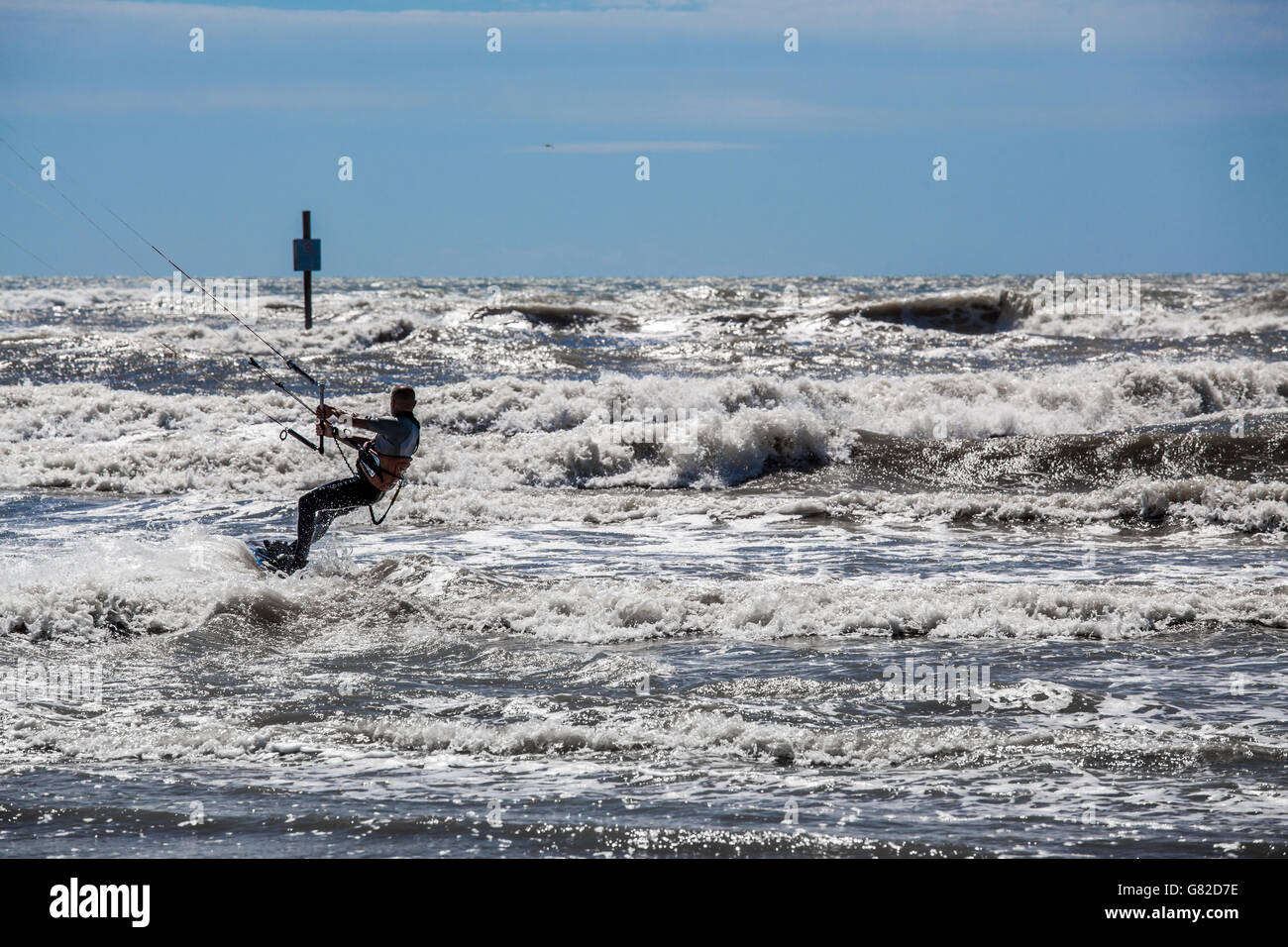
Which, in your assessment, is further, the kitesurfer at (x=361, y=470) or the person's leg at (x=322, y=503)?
the person's leg at (x=322, y=503)

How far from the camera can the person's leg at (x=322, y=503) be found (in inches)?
446

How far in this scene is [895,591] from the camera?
10.3m

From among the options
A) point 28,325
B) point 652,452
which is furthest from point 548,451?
point 28,325

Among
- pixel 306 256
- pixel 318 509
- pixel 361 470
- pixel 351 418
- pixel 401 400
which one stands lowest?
pixel 318 509

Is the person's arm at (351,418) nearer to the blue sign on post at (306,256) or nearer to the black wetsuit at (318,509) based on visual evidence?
the black wetsuit at (318,509)

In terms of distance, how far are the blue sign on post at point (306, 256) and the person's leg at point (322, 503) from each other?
25.2m

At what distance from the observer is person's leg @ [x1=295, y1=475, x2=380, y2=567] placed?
11.3 m

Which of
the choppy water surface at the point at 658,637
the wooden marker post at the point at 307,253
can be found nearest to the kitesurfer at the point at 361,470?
the choppy water surface at the point at 658,637

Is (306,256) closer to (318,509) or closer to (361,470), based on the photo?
(318,509)

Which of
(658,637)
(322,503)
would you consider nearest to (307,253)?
(322,503)

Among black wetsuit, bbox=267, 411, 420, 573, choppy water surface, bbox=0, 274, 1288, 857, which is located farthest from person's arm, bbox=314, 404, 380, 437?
choppy water surface, bbox=0, 274, 1288, 857

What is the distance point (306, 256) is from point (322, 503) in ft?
84.8

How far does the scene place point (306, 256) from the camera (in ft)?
117
